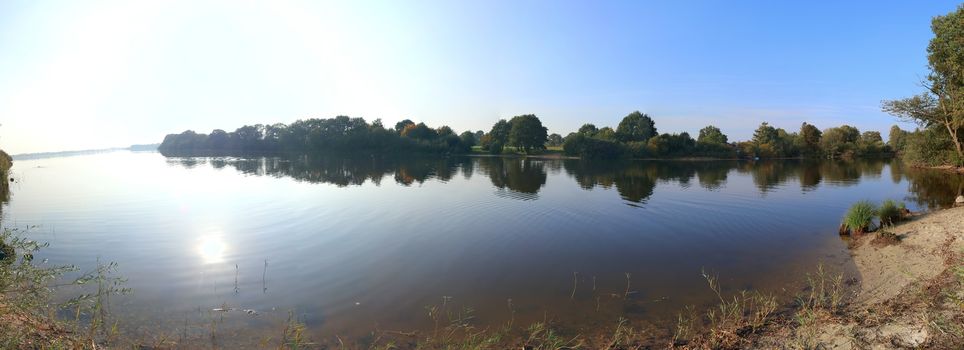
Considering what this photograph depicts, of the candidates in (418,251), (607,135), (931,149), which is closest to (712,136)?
(607,135)

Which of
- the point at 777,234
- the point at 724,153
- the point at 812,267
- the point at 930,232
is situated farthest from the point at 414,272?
the point at 724,153

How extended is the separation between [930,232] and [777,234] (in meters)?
4.31

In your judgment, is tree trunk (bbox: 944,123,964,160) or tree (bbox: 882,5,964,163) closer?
tree (bbox: 882,5,964,163)

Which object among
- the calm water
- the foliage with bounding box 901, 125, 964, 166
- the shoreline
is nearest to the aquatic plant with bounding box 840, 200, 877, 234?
the calm water

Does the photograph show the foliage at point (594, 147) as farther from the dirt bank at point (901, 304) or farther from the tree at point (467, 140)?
the dirt bank at point (901, 304)

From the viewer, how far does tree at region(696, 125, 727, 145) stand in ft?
352

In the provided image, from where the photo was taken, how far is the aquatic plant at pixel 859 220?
1638 cm

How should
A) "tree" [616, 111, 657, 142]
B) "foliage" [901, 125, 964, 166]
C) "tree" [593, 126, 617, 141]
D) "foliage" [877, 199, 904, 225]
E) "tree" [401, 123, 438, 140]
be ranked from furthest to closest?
"tree" [401, 123, 438, 140] → "tree" [616, 111, 657, 142] → "tree" [593, 126, 617, 141] → "foliage" [901, 125, 964, 166] → "foliage" [877, 199, 904, 225]

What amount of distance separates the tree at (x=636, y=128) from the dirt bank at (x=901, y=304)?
333 feet

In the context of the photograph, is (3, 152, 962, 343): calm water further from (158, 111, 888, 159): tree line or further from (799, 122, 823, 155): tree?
(799, 122, 823, 155): tree

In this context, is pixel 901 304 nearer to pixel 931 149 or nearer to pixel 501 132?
pixel 931 149

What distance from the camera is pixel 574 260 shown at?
43.7 ft

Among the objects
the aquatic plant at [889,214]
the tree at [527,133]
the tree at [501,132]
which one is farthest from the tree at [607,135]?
the aquatic plant at [889,214]

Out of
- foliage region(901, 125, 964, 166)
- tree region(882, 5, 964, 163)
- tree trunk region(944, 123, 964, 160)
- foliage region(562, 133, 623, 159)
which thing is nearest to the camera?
tree region(882, 5, 964, 163)
